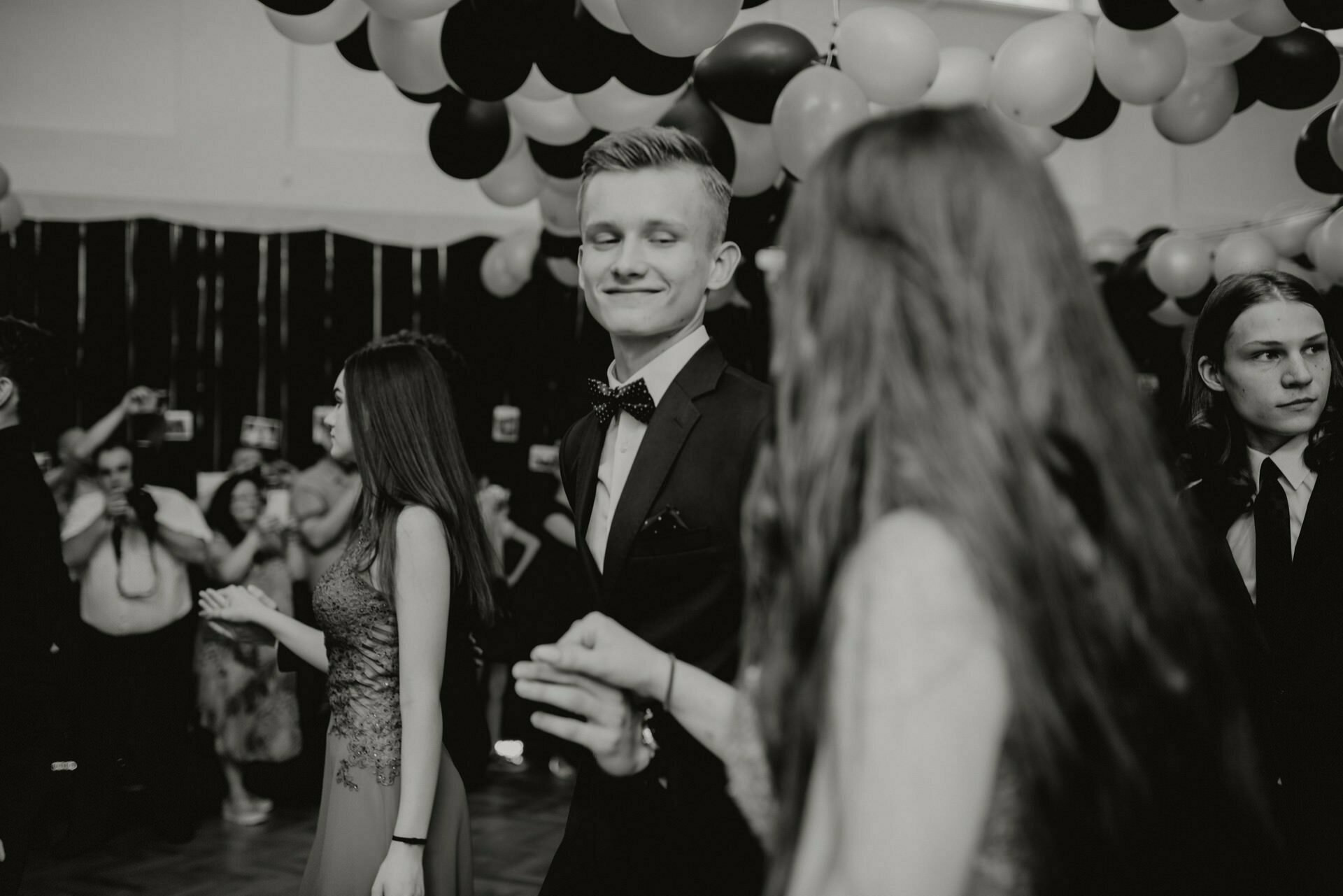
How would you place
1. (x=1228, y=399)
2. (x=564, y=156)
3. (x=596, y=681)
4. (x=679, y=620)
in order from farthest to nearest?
1. (x=564, y=156)
2. (x=1228, y=399)
3. (x=679, y=620)
4. (x=596, y=681)

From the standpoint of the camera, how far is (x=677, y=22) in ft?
9.39

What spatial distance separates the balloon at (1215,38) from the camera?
12.9ft

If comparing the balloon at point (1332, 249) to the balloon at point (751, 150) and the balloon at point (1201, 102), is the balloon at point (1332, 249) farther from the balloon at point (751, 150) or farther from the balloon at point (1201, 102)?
the balloon at point (751, 150)

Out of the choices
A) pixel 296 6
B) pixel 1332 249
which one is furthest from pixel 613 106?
pixel 1332 249

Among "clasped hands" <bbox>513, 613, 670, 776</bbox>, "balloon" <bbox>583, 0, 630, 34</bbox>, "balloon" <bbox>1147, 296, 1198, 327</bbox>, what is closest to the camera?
"clasped hands" <bbox>513, 613, 670, 776</bbox>

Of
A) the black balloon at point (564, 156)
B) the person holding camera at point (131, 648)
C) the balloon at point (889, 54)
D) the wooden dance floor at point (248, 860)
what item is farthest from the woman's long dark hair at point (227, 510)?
the balloon at point (889, 54)

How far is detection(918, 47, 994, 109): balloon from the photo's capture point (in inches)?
166

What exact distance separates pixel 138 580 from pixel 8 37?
411 centimetres

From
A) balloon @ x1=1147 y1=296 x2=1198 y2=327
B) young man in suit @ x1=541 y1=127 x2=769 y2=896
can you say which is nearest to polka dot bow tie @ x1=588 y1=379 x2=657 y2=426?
young man in suit @ x1=541 y1=127 x2=769 y2=896

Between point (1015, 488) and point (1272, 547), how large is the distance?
5.19 feet

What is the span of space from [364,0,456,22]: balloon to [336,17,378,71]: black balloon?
91 centimetres

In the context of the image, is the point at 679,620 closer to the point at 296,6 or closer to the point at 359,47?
the point at 296,6

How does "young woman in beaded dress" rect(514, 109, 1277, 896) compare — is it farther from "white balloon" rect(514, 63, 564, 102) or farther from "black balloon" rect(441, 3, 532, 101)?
"white balloon" rect(514, 63, 564, 102)

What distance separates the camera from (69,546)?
4.45m
